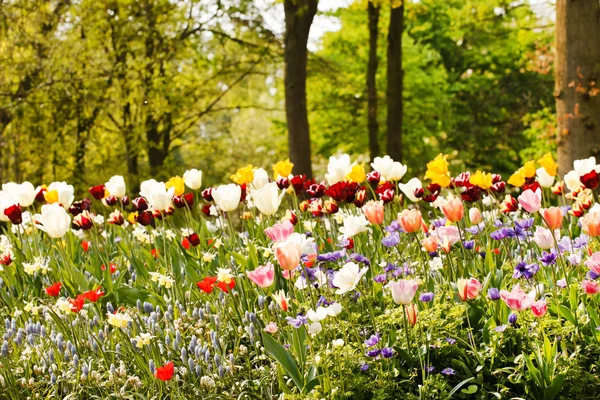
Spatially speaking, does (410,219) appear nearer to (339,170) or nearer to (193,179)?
(339,170)

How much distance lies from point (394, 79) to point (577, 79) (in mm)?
7126

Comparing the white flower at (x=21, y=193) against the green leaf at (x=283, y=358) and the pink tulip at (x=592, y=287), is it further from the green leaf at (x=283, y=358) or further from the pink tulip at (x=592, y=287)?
the pink tulip at (x=592, y=287)

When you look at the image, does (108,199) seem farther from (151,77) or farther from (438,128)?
(438,128)

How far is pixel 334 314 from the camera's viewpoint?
286 cm

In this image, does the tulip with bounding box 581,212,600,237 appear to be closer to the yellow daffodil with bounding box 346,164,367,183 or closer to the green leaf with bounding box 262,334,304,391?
the green leaf with bounding box 262,334,304,391

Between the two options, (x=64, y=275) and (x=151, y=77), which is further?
(x=151, y=77)

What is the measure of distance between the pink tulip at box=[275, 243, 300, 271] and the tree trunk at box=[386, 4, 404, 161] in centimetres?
1165

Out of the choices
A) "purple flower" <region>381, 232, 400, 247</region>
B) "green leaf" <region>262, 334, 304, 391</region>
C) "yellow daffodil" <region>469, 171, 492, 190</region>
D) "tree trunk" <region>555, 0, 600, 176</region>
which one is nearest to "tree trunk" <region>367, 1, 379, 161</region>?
"tree trunk" <region>555, 0, 600, 176</region>

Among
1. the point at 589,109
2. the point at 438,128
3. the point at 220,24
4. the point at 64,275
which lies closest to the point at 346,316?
the point at 64,275

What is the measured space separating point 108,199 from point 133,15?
466 inches

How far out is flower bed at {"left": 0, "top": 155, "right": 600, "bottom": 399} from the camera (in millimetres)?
3021

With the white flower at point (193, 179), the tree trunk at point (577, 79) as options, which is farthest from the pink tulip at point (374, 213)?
the tree trunk at point (577, 79)

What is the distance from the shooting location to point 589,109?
7492 millimetres

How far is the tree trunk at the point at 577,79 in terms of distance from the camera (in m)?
7.30
